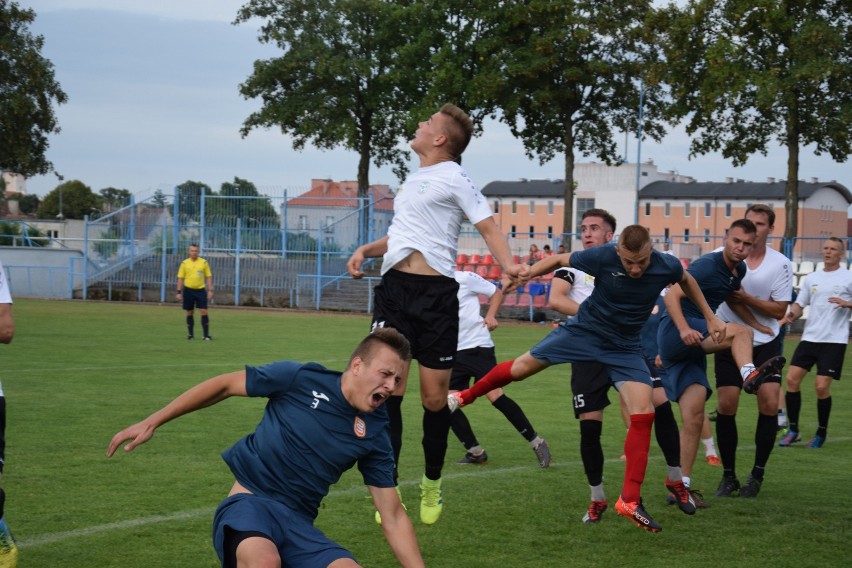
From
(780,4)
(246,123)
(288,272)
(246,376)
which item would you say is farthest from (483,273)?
(246,376)

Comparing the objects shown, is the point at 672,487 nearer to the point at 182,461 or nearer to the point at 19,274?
the point at 182,461

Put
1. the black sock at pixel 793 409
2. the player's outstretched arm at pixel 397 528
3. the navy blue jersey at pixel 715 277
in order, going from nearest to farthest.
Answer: the player's outstretched arm at pixel 397 528 → the navy blue jersey at pixel 715 277 → the black sock at pixel 793 409

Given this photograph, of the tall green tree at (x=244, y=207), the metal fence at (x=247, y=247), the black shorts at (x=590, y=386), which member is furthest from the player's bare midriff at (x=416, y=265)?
the tall green tree at (x=244, y=207)

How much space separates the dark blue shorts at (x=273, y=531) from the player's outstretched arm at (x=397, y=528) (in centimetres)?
26

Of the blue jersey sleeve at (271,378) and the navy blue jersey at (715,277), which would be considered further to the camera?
the navy blue jersey at (715,277)

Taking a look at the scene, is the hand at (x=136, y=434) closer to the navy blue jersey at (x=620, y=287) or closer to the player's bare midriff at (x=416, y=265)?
the player's bare midriff at (x=416, y=265)

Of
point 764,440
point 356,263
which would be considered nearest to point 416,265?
point 356,263

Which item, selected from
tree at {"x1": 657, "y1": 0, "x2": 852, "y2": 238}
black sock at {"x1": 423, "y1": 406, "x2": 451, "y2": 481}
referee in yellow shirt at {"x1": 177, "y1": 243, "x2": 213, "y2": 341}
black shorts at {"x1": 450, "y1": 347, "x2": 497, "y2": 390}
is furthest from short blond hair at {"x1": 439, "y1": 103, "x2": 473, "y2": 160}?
tree at {"x1": 657, "y1": 0, "x2": 852, "y2": 238}

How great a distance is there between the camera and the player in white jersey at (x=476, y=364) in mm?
9906

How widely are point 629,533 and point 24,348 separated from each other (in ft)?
50.1

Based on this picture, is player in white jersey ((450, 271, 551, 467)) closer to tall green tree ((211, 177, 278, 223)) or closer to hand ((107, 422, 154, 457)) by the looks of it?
hand ((107, 422, 154, 457))

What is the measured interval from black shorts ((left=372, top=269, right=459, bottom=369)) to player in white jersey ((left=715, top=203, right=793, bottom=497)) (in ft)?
8.76

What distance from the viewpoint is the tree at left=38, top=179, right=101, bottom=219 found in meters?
122

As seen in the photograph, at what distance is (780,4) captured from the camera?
33.6 m
